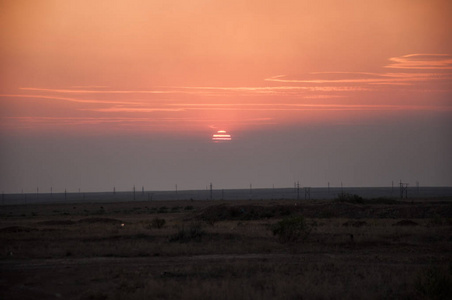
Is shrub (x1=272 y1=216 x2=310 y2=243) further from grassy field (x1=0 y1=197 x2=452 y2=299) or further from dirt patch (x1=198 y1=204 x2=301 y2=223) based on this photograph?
dirt patch (x1=198 y1=204 x2=301 y2=223)

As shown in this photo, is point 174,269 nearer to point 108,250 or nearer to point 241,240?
point 108,250

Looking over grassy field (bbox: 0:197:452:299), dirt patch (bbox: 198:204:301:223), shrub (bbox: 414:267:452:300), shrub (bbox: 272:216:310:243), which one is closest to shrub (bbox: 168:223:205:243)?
grassy field (bbox: 0:197:452:299)

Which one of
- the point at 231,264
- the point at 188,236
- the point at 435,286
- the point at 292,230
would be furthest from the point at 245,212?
the point at 435,286

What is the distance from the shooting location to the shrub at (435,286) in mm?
17484

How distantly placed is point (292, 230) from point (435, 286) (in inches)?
625

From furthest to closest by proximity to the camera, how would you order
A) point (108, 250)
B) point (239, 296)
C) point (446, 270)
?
point (108, 250)
point (446, 270)
point (239, 296)

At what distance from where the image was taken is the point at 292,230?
3325 centimetres

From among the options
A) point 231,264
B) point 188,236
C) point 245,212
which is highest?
point 245,212

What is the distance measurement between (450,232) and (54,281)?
2625cm

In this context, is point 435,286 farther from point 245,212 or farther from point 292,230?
point 245,212

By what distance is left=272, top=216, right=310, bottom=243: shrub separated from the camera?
33.1m

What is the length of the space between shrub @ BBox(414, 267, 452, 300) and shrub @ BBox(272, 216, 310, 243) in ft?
48.2

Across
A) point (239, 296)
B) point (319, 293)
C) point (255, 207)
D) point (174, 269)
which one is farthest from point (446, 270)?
point (255, 207)

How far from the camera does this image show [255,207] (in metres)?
66.3
